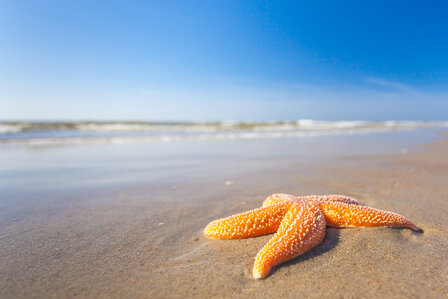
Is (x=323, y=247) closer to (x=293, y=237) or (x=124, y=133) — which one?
(x=293, y=237)

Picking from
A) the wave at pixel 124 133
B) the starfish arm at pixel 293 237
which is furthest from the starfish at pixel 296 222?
the wave at pixel 124 133

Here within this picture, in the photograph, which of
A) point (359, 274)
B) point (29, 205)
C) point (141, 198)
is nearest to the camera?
point (359, 274)

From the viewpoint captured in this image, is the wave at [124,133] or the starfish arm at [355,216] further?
the wave at [124,133]

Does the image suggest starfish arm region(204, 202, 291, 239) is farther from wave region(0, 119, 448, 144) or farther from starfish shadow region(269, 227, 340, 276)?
wave region(0, 119, 448, 144)

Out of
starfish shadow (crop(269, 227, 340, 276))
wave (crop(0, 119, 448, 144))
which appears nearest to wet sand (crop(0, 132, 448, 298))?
starfish shadow (crop(269, 227, 340, 276))

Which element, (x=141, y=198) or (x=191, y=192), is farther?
A: (x=191, y=192)

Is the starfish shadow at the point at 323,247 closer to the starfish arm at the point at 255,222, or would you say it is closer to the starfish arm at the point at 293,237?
the starfish arm at the point at 293,237

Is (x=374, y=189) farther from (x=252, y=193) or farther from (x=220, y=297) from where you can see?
(x=220, y=297)

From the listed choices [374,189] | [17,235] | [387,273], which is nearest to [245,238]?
[387,273]
